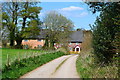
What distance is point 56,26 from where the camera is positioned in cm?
3994

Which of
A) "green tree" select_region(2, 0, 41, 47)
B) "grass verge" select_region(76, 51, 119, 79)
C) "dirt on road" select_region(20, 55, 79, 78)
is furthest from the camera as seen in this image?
"green tree" select_region(2, 0, 41, 47)

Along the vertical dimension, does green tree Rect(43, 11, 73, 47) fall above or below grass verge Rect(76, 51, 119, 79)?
above

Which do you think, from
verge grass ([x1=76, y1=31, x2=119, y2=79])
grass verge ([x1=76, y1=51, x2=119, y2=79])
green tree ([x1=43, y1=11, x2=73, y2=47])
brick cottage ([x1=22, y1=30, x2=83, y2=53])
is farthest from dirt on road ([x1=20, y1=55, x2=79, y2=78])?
brick cottage ([x1=22, y1=30, x2=83, y2=53])

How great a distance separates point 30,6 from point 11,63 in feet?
102

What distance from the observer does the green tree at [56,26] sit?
3917 centimetres

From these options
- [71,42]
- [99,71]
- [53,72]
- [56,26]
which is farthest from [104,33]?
[71,42]

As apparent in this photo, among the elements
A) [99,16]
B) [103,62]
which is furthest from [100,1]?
[103,62]

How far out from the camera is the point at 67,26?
137ft

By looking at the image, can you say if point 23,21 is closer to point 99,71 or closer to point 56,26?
point 56,26

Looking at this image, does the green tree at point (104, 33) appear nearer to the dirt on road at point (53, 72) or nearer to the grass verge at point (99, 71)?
the grass verge at point (99, 71)

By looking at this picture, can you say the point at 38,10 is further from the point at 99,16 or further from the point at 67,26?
the point at 99,16

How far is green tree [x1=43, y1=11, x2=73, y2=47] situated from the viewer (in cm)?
3917

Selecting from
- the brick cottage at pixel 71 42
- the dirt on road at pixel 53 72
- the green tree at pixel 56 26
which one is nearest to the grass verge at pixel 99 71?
the dirt on road at pixel 53 72

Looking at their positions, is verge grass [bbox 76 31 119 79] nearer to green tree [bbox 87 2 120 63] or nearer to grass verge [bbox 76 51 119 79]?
grass verge [bbox 76 51 119 79]
